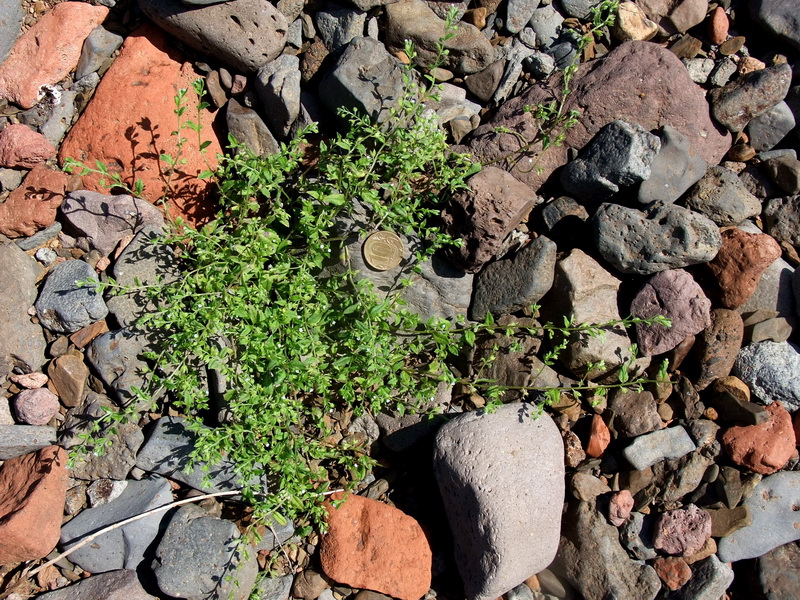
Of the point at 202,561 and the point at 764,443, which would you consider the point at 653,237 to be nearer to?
the point at 764,443

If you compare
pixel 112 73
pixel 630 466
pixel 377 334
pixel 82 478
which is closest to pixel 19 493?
pixel 82 478

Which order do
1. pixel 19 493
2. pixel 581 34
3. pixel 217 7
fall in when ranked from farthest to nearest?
pixel 581 34 < pixel 217 7 < pixel 19 493

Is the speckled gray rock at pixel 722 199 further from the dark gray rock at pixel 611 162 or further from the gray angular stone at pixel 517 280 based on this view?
the gray angular stone at pixel 517 280

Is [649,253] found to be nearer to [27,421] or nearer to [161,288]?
[161,288]

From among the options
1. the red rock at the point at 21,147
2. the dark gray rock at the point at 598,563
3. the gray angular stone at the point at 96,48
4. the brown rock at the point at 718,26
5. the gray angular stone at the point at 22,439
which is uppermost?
the gray angular stone at the point at 96,48

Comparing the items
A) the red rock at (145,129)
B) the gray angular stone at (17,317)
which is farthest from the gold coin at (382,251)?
the gray angular stone at (17,317)

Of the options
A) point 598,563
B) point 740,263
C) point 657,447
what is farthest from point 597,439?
point 740,263

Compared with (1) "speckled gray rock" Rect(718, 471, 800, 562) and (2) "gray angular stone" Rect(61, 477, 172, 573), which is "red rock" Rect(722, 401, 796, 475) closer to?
(1) "speckled gray rock" Rect(718, 471, 800, 562)
